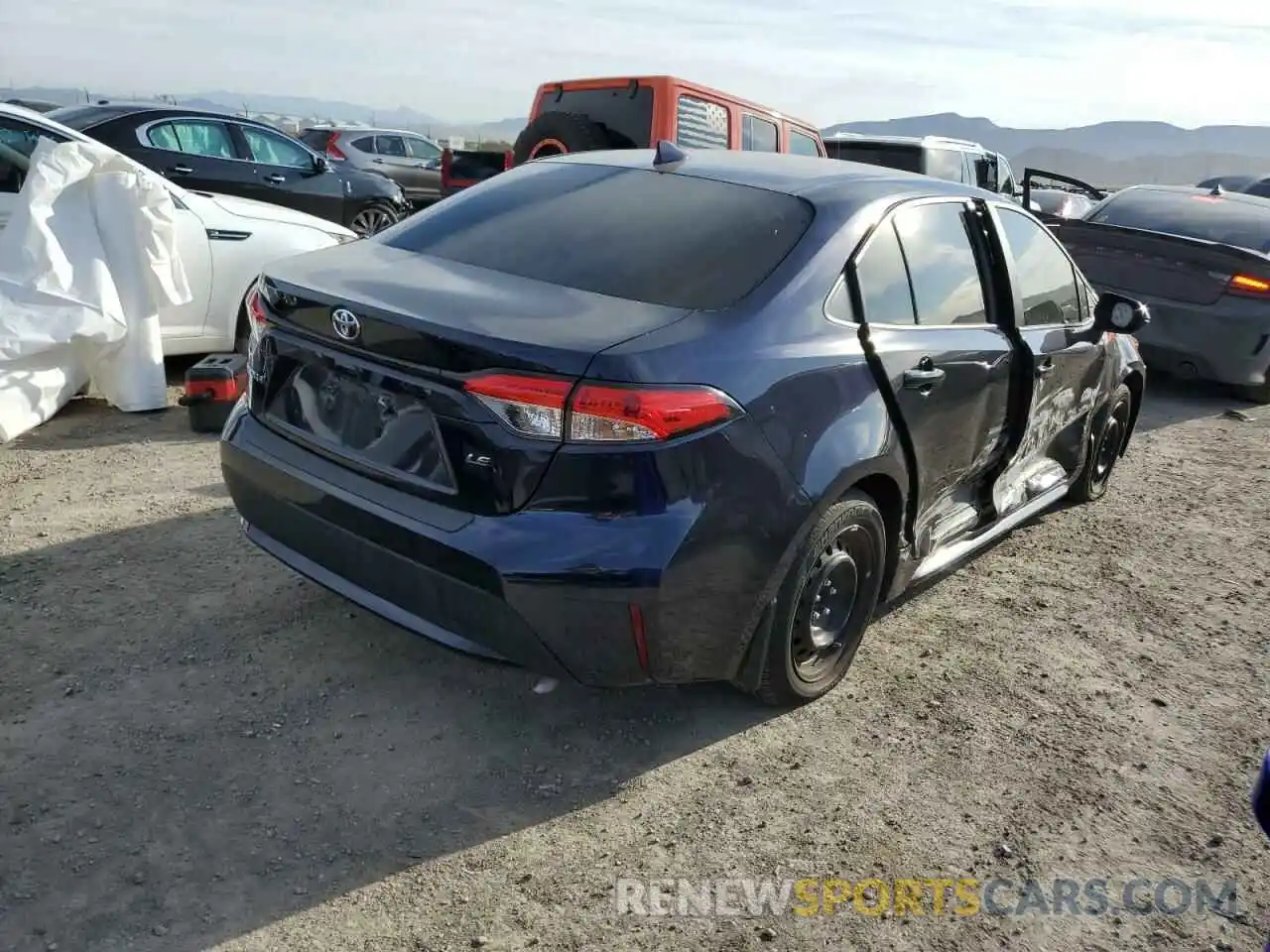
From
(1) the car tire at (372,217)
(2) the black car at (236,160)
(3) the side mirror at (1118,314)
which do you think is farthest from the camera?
(1) the car tire at (372,217)

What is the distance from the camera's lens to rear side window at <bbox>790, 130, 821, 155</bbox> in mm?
9812

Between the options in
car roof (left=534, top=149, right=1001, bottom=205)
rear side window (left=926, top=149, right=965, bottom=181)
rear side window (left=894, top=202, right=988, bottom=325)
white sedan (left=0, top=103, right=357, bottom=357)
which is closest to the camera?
car roof (left=534, top=149, right=1001, bottom=205)

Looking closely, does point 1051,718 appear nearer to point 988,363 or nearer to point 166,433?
point 988,363

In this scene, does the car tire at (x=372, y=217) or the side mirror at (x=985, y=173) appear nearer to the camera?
the car tire at (x=372, y=217)

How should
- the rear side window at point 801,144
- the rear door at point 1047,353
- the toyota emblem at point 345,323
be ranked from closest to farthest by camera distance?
the toyota emblem at point 345,323 < the rear door at point 1047,353 < the rear side window at point 801,144

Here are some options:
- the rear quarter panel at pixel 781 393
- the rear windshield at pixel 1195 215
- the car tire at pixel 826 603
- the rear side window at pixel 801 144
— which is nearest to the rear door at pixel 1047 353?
the car tire at pixel 826 603

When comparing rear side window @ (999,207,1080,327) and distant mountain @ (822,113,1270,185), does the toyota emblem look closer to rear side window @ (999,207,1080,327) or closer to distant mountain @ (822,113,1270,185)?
rear side window @ (999,207,1080,327)

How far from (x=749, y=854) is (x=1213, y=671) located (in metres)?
2.15

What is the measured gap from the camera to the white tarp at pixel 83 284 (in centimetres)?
499

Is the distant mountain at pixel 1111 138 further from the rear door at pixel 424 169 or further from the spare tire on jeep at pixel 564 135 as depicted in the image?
the spare tire on jeep at pixel 564 135

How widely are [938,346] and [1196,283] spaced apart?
5070mm

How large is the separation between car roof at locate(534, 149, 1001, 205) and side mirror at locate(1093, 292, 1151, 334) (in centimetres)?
92

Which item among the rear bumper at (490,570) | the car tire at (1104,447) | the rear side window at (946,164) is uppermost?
the rear side window at (946,164)

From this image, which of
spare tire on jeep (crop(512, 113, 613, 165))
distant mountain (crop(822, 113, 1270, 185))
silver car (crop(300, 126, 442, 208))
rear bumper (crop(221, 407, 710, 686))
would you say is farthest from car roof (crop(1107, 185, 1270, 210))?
distant mountain (crop(822, 113, 1270, 185))
